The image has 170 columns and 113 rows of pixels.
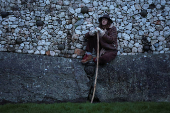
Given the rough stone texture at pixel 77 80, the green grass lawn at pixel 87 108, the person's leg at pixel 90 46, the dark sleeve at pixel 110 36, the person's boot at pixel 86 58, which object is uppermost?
the dark sleeve at pixel 110 36

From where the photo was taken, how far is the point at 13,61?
17.9 feet

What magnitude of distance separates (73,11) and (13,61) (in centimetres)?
219

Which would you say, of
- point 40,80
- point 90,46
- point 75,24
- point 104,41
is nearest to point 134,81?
point 104,41

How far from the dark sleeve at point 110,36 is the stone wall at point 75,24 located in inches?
13.9

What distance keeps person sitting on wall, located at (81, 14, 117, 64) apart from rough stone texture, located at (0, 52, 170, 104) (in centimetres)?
25

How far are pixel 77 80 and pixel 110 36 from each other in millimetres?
1486

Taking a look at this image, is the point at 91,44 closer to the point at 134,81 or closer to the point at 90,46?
the point at 90,46

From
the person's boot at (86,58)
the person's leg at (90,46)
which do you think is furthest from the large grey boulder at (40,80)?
the person's leg at (90,46)

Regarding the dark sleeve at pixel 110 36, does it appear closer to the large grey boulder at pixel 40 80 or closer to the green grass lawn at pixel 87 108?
the large grey boulder at pixel 40 80

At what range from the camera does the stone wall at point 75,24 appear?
5695 mm

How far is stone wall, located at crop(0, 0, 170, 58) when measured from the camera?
5.70m

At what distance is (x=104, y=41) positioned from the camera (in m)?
5.43

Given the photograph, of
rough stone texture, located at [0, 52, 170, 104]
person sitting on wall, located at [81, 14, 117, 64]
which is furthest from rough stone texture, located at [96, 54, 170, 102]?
person sitting on wall, located at [81, 14, 117, 64]

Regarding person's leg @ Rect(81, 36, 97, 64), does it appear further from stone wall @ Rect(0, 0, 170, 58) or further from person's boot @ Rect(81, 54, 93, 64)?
stone wall @ Rect(0, 0, 170, 58)
